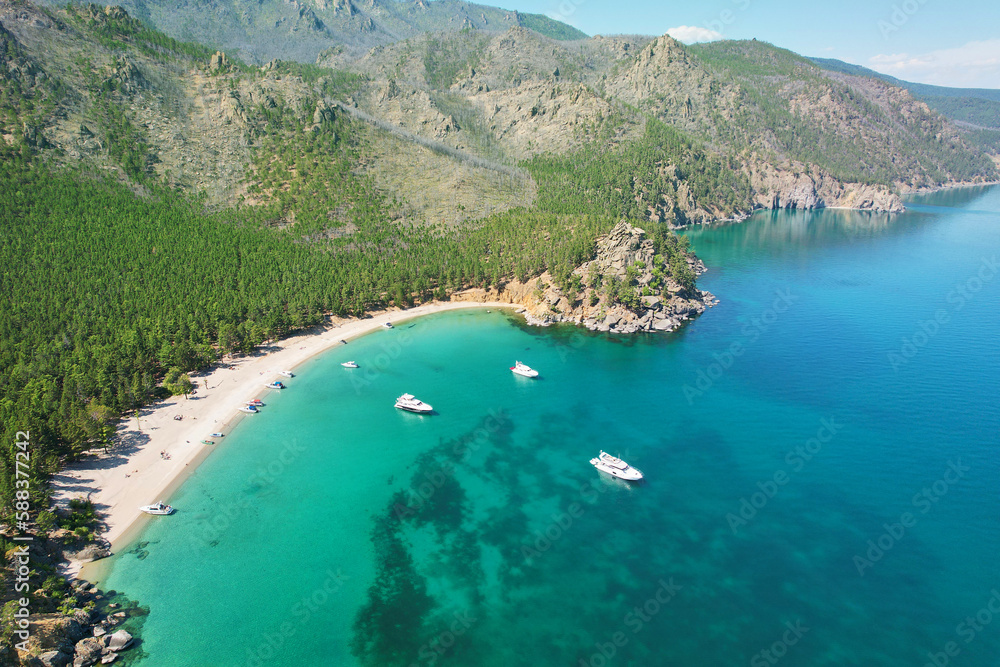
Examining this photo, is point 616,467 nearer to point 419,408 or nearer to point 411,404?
point 419,408

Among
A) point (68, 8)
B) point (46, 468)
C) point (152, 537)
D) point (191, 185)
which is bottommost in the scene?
point (152, 537)

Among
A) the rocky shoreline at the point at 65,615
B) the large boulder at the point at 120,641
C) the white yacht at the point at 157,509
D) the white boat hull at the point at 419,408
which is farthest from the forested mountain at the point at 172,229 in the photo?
the white boat hull at the point at 419,408

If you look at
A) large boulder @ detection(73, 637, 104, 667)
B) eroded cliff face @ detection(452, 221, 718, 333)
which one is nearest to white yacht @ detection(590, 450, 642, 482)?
large boulder @ detection(73, 637, 104, 667)

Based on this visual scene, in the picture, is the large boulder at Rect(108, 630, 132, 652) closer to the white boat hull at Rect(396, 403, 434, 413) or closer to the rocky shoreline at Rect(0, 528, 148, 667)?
the rocky shoreline at Rect(0, 528, 148, 667)

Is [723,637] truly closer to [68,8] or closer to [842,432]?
[842,432]

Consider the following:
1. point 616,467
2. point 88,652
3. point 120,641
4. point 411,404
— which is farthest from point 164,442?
point 616,467

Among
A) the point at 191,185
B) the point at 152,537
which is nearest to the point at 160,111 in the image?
the point at 191,185
